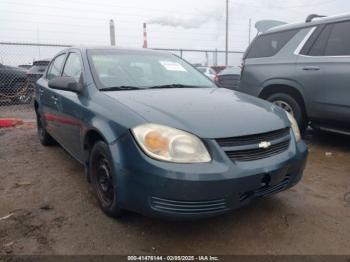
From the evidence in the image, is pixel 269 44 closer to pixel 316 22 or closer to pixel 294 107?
pixel 316 22

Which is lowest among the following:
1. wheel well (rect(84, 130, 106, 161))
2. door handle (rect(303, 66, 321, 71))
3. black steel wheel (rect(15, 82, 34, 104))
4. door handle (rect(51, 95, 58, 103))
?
black steel wheel (rect(15, 82, 34, 104))

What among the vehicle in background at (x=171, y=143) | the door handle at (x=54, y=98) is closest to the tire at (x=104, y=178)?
the vehicle in background at (x=171, y=143)

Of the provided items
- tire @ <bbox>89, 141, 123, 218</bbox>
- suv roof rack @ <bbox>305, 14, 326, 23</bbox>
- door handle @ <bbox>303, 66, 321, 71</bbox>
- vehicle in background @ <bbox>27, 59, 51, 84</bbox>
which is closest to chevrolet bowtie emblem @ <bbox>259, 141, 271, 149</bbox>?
tire @ <bbox>89, 141, 123, 218</bbox>

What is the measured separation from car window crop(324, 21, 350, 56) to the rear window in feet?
2.01

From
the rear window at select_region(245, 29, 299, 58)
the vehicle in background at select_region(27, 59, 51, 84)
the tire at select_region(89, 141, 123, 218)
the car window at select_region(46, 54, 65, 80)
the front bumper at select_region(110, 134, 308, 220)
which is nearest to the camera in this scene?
the front bumper at select_region(110, 134, 308, 220)

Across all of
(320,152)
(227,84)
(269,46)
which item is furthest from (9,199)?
(227,84)

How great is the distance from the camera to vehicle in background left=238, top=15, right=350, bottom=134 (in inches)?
170

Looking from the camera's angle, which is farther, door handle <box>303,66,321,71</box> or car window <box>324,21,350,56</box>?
door handle <box>303,66,321,71</box>

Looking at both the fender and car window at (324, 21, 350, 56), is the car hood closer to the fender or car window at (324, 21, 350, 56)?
the fender

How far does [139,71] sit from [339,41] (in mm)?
2888

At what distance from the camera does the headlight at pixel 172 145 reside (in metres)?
2.15

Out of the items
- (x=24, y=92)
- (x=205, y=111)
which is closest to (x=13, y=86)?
(x=24, y=92)

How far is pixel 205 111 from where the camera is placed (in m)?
2.53

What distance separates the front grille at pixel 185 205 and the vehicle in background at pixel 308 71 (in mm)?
2925
